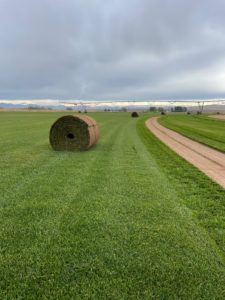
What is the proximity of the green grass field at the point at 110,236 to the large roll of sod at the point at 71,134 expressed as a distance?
405cm

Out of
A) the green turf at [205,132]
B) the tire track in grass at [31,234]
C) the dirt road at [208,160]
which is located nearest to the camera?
the tire track in grass at [31,234]

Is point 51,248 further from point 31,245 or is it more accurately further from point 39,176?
point 39,176

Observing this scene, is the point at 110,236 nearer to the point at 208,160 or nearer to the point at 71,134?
the point at 208,160

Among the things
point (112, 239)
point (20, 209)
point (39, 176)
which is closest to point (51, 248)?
point (112, 239)

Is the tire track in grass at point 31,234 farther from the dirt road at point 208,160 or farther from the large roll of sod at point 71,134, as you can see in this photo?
the large roll of sod at point 71,134

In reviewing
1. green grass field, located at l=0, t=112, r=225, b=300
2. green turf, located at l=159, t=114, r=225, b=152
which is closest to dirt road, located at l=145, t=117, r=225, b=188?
green grass field, located at l=0, t=112, r=225, b=300

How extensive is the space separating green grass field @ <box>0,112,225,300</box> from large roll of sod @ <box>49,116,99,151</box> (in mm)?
4050

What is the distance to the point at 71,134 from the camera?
11.6m

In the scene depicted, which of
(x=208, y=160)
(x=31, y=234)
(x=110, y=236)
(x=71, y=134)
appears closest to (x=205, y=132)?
(x=208, y=160)

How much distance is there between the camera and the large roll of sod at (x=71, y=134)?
37.4 feet

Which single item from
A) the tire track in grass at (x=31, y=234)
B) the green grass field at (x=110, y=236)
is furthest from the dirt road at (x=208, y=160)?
the tire track in grass at (x=31, y=234)

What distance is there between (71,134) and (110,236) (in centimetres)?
809

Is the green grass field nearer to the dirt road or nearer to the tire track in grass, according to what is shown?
the tire track in grass

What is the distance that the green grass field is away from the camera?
2.88 meters
